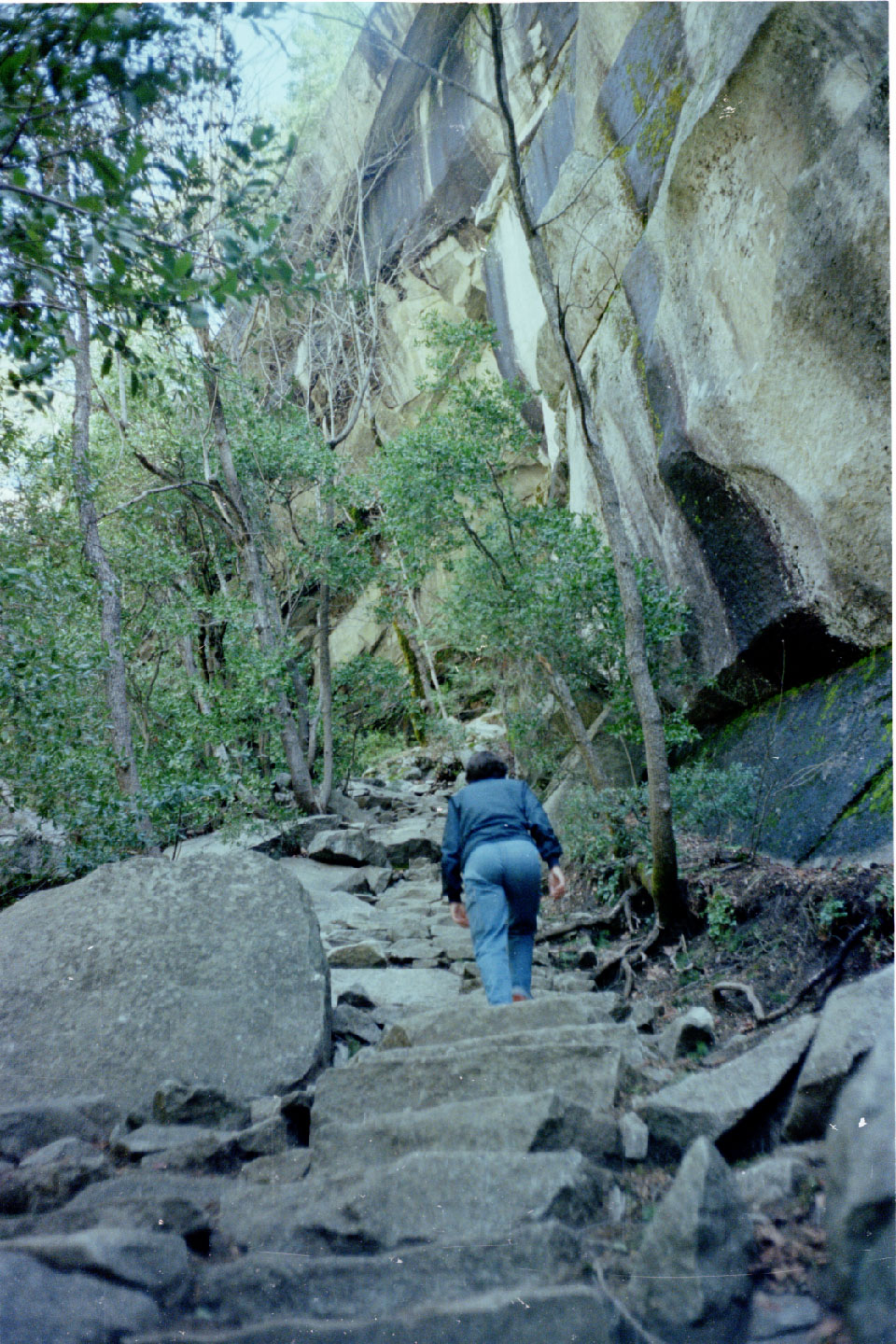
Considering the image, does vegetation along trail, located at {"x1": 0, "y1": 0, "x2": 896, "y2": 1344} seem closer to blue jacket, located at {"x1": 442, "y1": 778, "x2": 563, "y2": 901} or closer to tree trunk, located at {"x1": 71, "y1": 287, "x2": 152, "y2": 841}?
tree trunk, located at {"x1": 71, "y1": 287, "x2": 152, "y2": 841}

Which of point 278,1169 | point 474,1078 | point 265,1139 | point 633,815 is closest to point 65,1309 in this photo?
point 278,1169

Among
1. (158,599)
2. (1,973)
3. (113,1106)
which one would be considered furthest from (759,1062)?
(158,599)

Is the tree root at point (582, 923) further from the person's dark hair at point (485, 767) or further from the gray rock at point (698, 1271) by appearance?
the gray rock at point (698, 1271)

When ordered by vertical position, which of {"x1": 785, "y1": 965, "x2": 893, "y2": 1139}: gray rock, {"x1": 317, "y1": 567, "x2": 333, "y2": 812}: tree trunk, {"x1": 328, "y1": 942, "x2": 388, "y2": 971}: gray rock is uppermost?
{"x1": 317, "y1": 567, "x2": 333, "y2": 812}: tree trunk

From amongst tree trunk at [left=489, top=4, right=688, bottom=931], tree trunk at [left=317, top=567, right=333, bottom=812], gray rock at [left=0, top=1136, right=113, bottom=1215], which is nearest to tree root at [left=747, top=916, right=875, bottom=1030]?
tree trunk at [left=489, top=4, right=688, bottom=931]

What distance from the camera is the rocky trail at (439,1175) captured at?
1941 mm

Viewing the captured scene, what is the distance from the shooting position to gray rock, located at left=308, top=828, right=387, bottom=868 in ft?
40.5

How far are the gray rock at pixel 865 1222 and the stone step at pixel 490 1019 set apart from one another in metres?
1.85

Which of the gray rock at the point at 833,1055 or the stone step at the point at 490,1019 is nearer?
the gray rock at the point at 833,1055

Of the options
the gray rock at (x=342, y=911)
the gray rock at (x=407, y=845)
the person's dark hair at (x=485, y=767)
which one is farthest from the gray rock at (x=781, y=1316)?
the gray rock at (x=407, y=845)

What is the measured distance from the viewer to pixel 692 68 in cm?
822

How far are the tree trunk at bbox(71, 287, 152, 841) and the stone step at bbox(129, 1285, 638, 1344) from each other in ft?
27.7

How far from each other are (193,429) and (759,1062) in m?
16.2

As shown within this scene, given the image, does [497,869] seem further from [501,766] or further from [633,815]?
[633,815]
